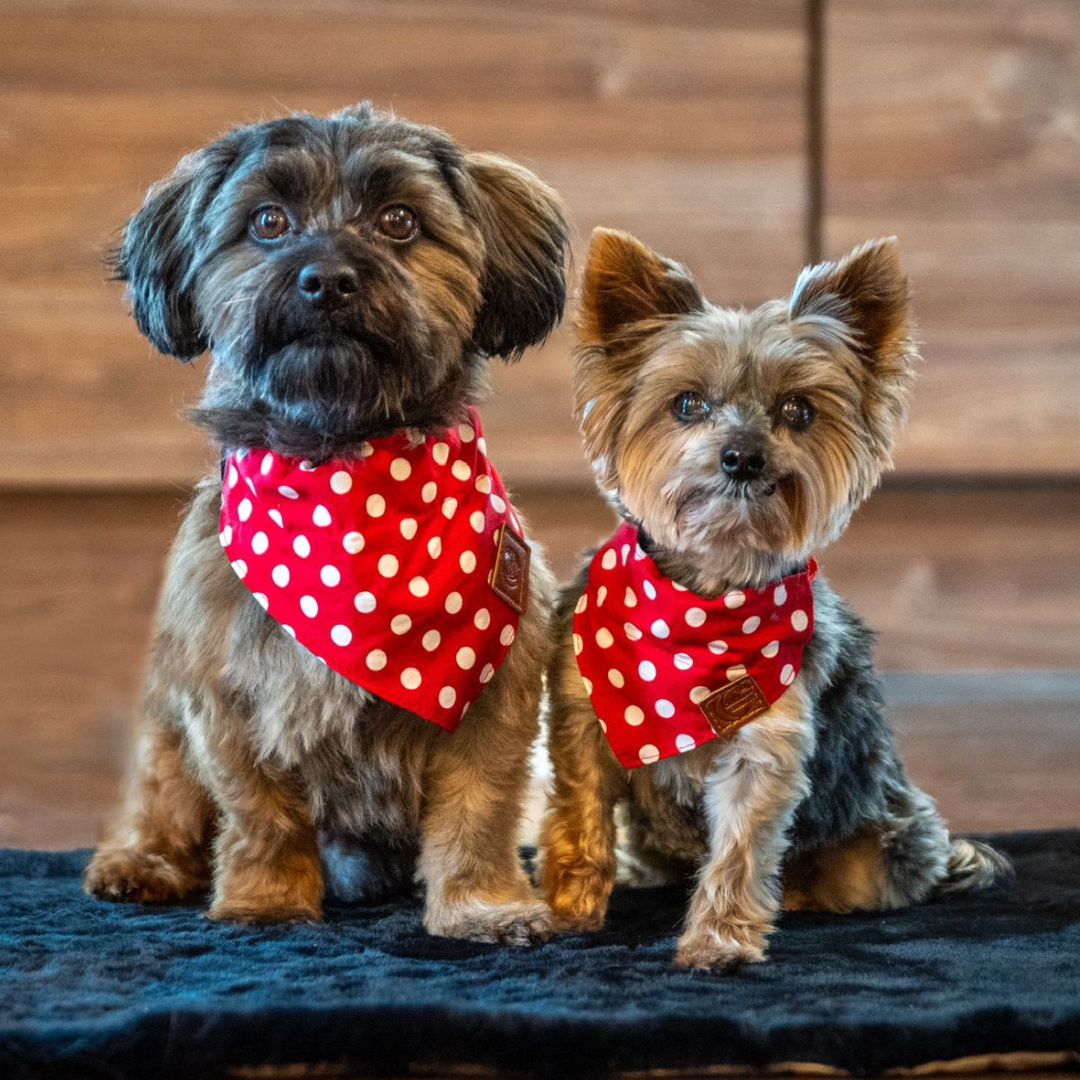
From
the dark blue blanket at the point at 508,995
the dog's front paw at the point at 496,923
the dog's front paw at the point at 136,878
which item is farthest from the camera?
the dog's front paw at the point at 136,878

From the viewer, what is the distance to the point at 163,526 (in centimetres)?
374

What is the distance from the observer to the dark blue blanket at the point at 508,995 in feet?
4.38

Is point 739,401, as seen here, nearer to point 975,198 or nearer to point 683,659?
point 683,659

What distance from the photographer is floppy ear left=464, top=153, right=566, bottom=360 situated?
1841 millimetres

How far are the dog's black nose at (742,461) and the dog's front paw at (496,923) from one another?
542mm

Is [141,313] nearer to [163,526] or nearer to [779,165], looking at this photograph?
[163,526]

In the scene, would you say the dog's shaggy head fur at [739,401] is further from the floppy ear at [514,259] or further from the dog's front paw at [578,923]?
the dog's front paw at [578,923]

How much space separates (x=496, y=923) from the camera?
5.55ft

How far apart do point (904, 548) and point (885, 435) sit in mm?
2140

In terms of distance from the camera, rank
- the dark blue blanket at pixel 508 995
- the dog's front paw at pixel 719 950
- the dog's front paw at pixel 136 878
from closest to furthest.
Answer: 1. the dark blue blanket at pixel 508 995
2. the dog's front paw at pixel 719 950
3. the dog's front paw at pixel 136 878

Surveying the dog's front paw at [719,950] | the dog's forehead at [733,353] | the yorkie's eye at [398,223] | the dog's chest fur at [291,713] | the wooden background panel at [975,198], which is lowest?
the dog's front paw at [719,950]

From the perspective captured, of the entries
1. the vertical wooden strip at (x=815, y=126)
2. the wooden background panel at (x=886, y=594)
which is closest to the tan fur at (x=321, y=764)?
the wooden background panel at (x=886, y=594)

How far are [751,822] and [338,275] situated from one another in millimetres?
749

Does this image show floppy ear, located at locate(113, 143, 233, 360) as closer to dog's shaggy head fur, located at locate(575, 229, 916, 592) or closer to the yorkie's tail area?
dog's shaggy head fur, located at locate(575, 229, 916, 592)
